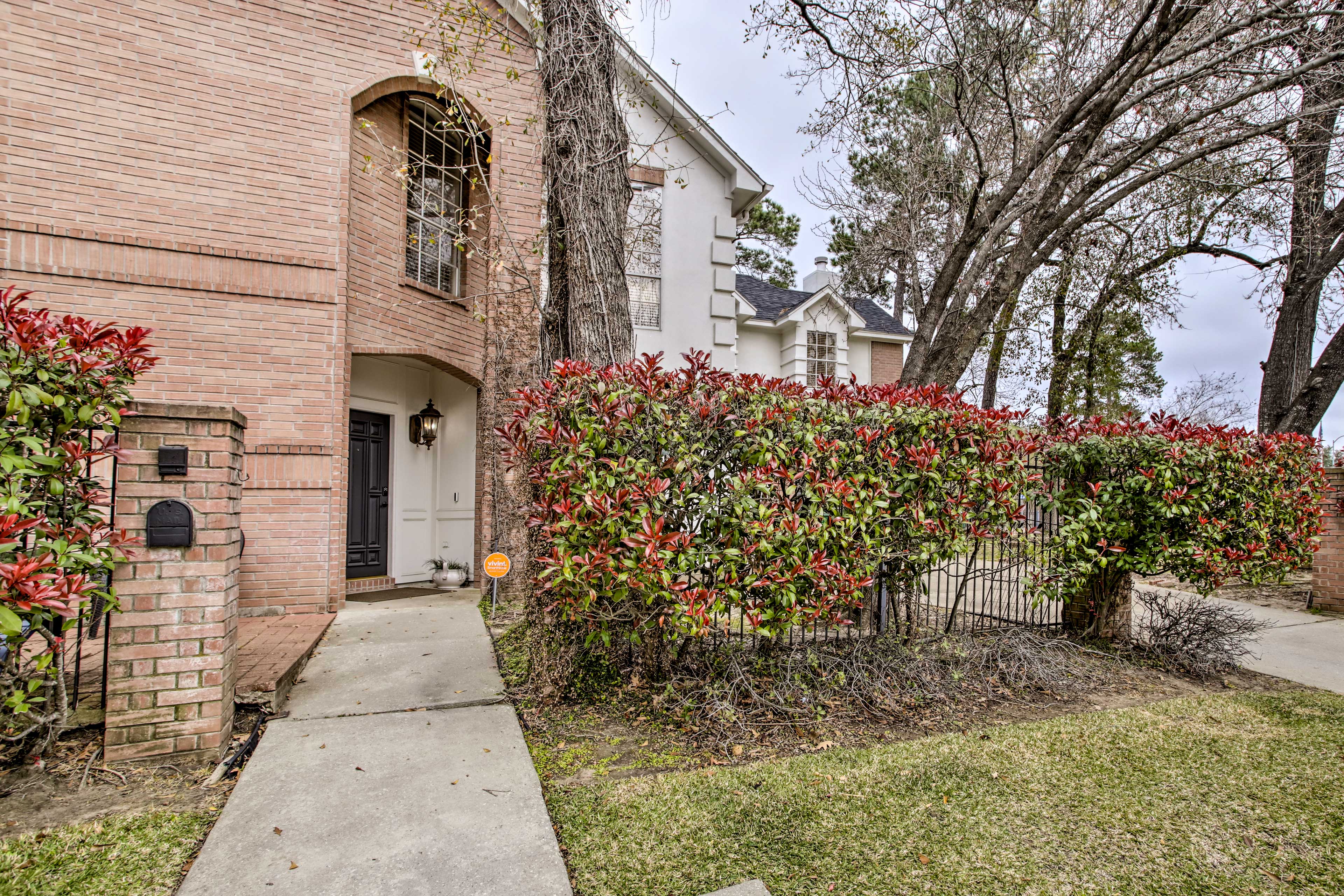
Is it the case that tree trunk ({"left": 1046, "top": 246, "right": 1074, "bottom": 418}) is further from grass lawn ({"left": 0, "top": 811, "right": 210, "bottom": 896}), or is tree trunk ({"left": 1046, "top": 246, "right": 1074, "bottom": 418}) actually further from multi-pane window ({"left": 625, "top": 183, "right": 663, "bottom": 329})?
grass lawn ({"left": 0, "top": 811, "right": 210, "bottom": 896})

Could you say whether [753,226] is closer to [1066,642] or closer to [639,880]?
[1066,642]

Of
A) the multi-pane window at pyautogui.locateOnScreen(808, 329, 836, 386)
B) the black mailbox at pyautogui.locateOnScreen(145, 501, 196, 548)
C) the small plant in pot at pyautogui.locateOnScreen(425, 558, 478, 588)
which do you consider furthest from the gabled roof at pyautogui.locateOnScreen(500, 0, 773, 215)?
the black mailbox at pyautogui.locateOnScreen(145, 501, 196, 548)

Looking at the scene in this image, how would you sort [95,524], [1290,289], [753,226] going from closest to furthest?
[95,524]
[1290,289]
[753,226]

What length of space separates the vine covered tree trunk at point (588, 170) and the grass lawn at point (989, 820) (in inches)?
118

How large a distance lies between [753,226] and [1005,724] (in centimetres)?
2134

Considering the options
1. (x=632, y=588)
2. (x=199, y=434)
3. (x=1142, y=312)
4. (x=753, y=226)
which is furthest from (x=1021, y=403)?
(x=199, y=434)

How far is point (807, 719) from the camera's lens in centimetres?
376

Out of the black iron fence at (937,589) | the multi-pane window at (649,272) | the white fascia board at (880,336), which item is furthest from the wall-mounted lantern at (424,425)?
the white fascia board at (880,336)

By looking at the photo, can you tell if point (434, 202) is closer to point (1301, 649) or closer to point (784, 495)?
point (784, 495)

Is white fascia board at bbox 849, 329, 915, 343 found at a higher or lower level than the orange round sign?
higher

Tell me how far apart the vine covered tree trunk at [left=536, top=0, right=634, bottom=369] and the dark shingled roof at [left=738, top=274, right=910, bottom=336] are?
898cm

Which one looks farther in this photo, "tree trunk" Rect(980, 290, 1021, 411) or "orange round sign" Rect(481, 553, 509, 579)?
"tree trunk" Rect(980, 290, 1021, 411)

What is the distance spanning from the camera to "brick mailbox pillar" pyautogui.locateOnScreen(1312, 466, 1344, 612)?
291 inches

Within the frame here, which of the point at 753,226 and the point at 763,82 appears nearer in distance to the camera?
the point at 763,82
